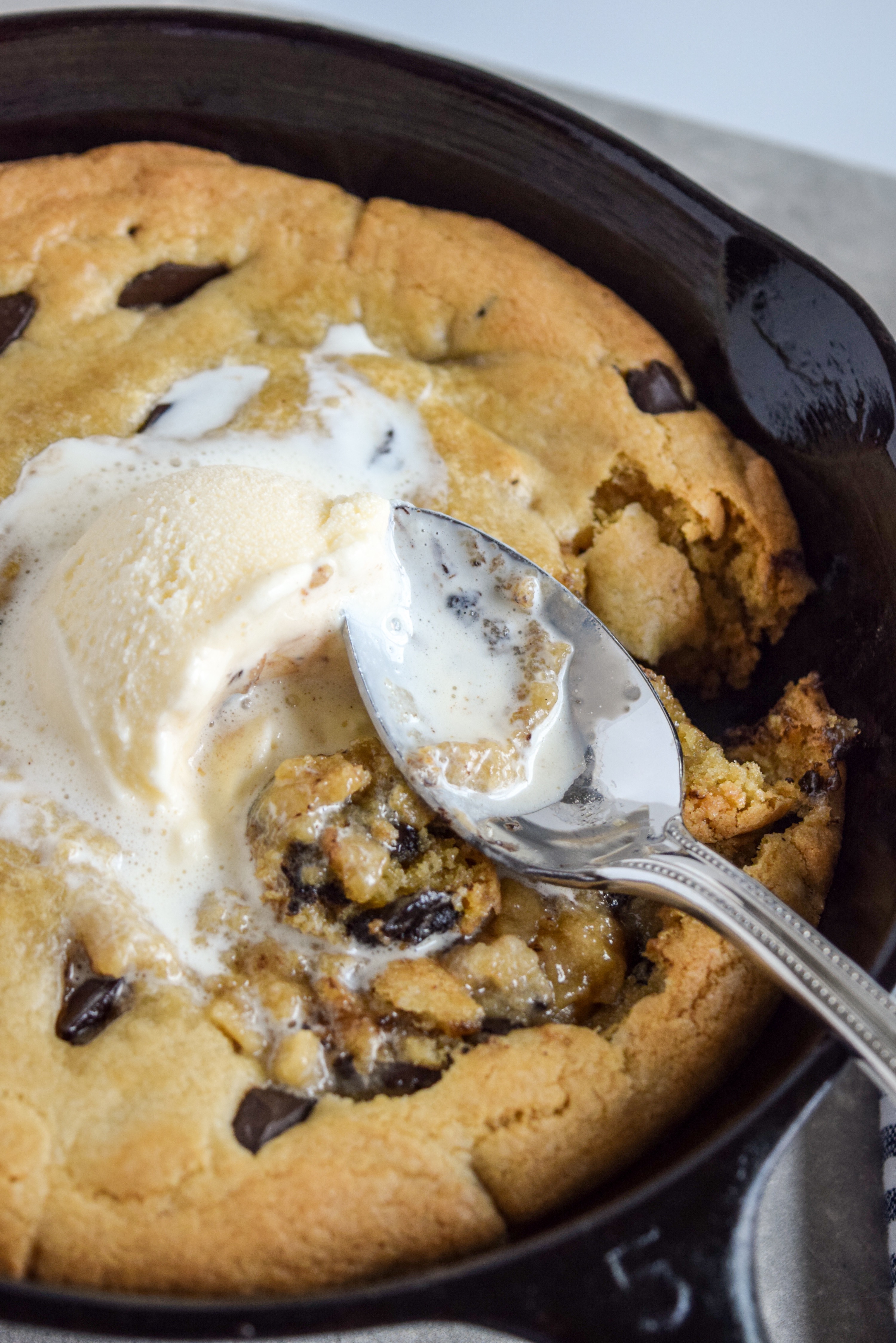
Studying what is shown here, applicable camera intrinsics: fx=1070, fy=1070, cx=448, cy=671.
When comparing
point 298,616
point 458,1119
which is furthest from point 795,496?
point 458,1119

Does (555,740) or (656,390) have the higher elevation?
(656,390)

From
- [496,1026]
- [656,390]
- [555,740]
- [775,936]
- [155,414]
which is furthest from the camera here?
[656,390]

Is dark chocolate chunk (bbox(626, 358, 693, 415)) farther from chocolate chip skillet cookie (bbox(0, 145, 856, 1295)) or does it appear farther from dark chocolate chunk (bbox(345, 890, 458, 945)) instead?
dark chocolate chunk (bbox(345, 890, 458, 945))

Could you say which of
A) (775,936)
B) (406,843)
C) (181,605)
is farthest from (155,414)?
(775,936)

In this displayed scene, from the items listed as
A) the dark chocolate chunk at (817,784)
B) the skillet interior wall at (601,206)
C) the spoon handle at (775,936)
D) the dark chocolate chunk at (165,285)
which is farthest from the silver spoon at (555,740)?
the dark chocolate chunk at (165,285)

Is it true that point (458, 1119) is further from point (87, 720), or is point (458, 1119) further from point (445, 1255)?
point (87, 720)

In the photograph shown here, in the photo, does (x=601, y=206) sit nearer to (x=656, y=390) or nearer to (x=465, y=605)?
(x=656, y=390)

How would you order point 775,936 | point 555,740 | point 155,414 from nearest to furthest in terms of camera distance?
point 775,936, point 555,740, point 155,414

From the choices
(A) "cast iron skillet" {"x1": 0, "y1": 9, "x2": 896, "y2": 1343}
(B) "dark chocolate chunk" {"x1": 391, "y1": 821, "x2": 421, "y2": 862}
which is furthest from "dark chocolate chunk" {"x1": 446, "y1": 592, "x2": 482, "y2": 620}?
(A) "cast iron skillet" {"x1": 0, "y1": 9, "x2": 896, "y2": 1343}
